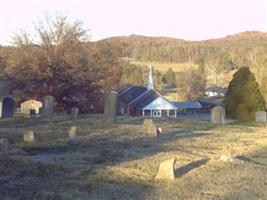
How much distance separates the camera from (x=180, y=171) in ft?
45.6

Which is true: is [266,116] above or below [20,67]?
below

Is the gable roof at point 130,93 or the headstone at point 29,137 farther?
the gable roof at point 130,93

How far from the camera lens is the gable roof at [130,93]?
60.2 metres

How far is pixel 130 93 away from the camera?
61.5 metres

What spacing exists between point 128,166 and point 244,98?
82.1 ft

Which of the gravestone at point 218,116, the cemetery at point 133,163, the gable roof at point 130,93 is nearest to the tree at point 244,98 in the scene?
the gravestone at point 218,116

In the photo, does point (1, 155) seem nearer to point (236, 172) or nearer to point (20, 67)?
point (236, 172)

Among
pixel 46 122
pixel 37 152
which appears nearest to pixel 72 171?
pixel 37 152

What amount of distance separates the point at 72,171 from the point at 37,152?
3.52 m

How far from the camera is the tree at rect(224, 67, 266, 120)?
3812 cm

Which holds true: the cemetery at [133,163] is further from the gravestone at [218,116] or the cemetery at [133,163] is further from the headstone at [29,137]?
the gravestone at [218,116]

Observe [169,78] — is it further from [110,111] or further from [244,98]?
[110,111]

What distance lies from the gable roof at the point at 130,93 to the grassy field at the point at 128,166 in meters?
37.0

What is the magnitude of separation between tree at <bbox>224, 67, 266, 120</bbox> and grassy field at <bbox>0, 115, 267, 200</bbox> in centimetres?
1512
